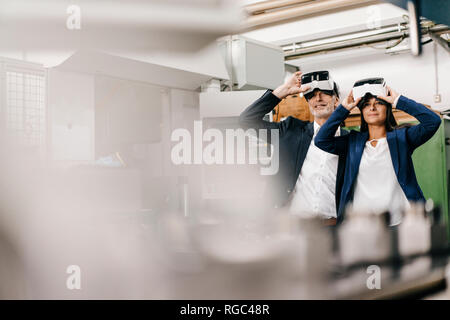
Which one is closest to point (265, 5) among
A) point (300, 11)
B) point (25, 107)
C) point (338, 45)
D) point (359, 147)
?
point (300, 11)

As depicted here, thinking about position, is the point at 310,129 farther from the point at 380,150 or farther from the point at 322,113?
the point at 380,150

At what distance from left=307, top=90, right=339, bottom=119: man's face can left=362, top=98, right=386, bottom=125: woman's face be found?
13cm

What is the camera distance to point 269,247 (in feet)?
2.50

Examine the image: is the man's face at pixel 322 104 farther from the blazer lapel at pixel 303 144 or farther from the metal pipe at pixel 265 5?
the metal pipe at pixel 265 5

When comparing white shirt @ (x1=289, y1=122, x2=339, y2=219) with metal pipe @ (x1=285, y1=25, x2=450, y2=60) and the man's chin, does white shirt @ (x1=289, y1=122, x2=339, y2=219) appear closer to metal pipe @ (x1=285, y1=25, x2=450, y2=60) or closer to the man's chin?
the man's chin

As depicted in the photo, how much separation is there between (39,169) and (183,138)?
30 cm

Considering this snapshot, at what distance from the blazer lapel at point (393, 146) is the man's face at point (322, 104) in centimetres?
17

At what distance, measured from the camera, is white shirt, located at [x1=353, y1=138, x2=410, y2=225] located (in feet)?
2.85

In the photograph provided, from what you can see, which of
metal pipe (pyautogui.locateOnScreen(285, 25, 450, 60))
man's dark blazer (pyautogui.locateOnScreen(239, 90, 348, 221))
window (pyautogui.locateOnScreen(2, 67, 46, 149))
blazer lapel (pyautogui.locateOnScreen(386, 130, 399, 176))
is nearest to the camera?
window (pyautogui.locateOnScreen(2, 67, 46, 149))

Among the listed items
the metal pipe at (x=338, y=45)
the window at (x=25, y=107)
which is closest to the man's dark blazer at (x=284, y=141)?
the metal pipe at (x=338, y=45)

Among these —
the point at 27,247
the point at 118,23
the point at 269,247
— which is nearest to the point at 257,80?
the point at 118,23

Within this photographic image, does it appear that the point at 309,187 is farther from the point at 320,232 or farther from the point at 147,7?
the point at 147,7

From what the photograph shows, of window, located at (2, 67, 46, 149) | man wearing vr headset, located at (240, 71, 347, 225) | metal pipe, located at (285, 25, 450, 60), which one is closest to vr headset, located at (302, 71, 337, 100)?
man wearing vr headset, located at (240, 71, 347, 225)

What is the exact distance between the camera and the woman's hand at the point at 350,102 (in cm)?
91
